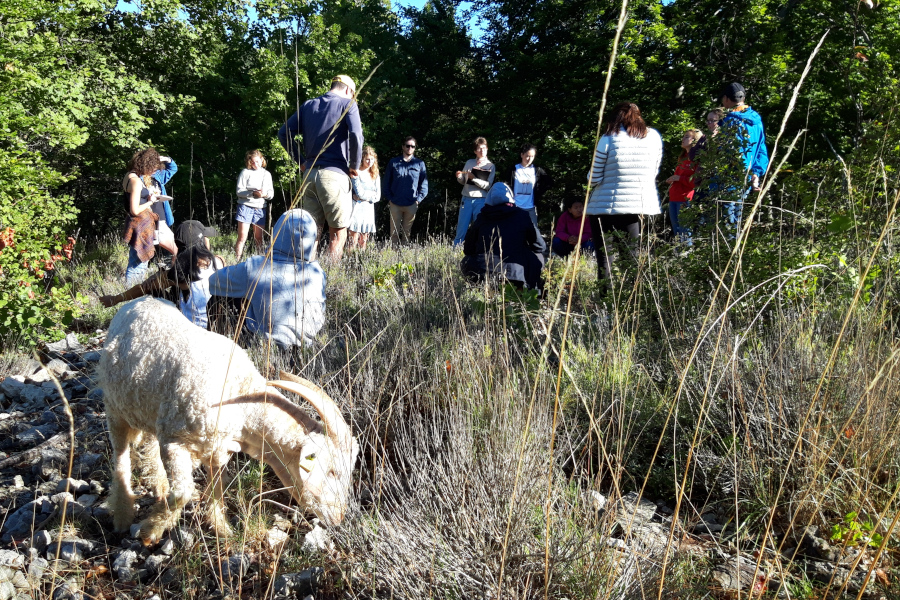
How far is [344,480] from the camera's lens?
7.37 feet

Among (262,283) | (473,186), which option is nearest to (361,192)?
(473,186)

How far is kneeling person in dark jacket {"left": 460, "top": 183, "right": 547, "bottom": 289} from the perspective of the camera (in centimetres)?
535

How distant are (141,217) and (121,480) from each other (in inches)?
179

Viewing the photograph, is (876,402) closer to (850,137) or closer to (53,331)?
(53,331)

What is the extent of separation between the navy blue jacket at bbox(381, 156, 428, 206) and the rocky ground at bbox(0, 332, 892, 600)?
7.30 meters

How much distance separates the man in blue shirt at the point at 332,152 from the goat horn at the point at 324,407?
3233 millimetres

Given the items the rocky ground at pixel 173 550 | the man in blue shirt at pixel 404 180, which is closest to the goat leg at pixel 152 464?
the rocky ground at pixel 173 550

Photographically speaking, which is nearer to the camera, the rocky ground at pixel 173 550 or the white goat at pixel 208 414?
the rocky ground at pixel 173 550

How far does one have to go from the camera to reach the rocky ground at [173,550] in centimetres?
197

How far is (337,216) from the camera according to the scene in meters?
5.91

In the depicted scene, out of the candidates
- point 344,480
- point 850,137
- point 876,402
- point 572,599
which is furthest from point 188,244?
point 850,137

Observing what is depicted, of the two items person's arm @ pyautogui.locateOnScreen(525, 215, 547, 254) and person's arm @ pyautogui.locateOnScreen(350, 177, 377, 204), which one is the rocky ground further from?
person's arm @ pyautogui.locateOnScreen(350, 177, 377, 204)

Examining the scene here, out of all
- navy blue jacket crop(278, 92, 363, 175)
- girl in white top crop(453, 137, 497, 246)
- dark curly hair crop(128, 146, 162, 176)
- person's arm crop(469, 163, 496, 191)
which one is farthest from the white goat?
person's arm crop(469, 163, 496, 191)

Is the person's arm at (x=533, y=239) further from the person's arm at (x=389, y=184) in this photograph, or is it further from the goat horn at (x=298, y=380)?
the person's arm at (x=389, y=184)
